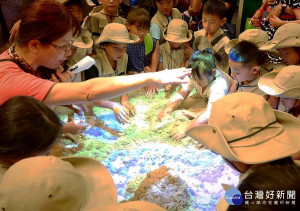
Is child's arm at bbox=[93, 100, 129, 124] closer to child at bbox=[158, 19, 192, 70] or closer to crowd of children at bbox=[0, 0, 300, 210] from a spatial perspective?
crowd of children at bbox=[0, 0, 300, 210]

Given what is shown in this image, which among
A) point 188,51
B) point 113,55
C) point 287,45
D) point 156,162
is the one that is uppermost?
point 287,45

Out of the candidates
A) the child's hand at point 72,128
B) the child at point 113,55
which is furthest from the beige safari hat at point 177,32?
the child's hand at point 72,128

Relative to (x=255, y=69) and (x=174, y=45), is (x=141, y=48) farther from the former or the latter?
(x=255, y=69)

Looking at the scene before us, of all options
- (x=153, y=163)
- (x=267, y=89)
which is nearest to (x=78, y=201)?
(x=153, y=163)

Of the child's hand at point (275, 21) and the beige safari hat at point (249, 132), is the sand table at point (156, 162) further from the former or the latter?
the child's hand at point (275, 21)

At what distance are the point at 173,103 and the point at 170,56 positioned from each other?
90 cm

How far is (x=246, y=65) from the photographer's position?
84.8 inches

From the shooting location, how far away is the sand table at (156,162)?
5.26 feet

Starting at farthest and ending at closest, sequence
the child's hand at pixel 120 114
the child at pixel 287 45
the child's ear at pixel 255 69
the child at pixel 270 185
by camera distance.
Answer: the child's hand at pixel 120 114 → the child's ear at pixel 255 69 → the child at pixel 287 45 → the child at pixel 270 185

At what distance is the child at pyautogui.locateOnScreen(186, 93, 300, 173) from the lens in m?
1.05

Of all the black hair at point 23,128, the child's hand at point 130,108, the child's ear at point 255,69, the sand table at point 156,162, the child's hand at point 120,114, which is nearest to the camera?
the black hair at point 23,128

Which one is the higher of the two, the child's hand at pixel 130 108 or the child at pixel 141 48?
the child at pixel 141 48

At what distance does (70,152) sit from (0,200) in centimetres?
120

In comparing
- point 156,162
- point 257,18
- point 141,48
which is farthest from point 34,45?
point 257,18
